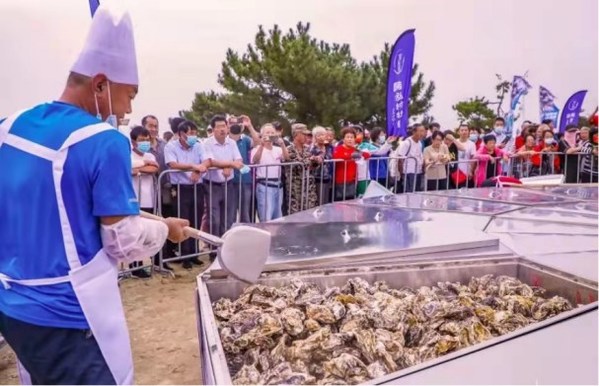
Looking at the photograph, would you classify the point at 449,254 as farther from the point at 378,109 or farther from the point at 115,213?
the point at 378,109

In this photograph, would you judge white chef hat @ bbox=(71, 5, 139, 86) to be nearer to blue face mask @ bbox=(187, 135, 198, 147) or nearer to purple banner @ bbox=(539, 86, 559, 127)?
blue face mask @ bbox=(187, 135, 198, 147)

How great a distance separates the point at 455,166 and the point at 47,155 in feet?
24.1

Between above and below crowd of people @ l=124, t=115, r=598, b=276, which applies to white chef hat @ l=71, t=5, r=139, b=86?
above

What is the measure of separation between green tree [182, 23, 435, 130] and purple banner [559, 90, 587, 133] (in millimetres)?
7930

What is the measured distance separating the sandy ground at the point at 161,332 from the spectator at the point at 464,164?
452 centimetres

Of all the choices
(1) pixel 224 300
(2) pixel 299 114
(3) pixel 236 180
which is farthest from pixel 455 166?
(2) pixel 299 114

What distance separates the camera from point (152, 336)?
371 centimetres

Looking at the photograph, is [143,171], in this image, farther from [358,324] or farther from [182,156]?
[358,324]

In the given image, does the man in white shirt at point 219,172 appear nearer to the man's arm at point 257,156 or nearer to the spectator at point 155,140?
the man's arm at point 257,156

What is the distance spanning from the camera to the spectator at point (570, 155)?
28.2 ft

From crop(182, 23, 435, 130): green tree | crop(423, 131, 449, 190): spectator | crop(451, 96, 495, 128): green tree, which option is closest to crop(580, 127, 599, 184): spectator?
crop(423, 131, 449, 190): spectator

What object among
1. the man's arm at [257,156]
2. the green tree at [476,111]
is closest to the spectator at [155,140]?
the man's arm at [257,156]

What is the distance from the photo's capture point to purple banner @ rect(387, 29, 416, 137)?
8.65 meters

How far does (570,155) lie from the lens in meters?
8.68
